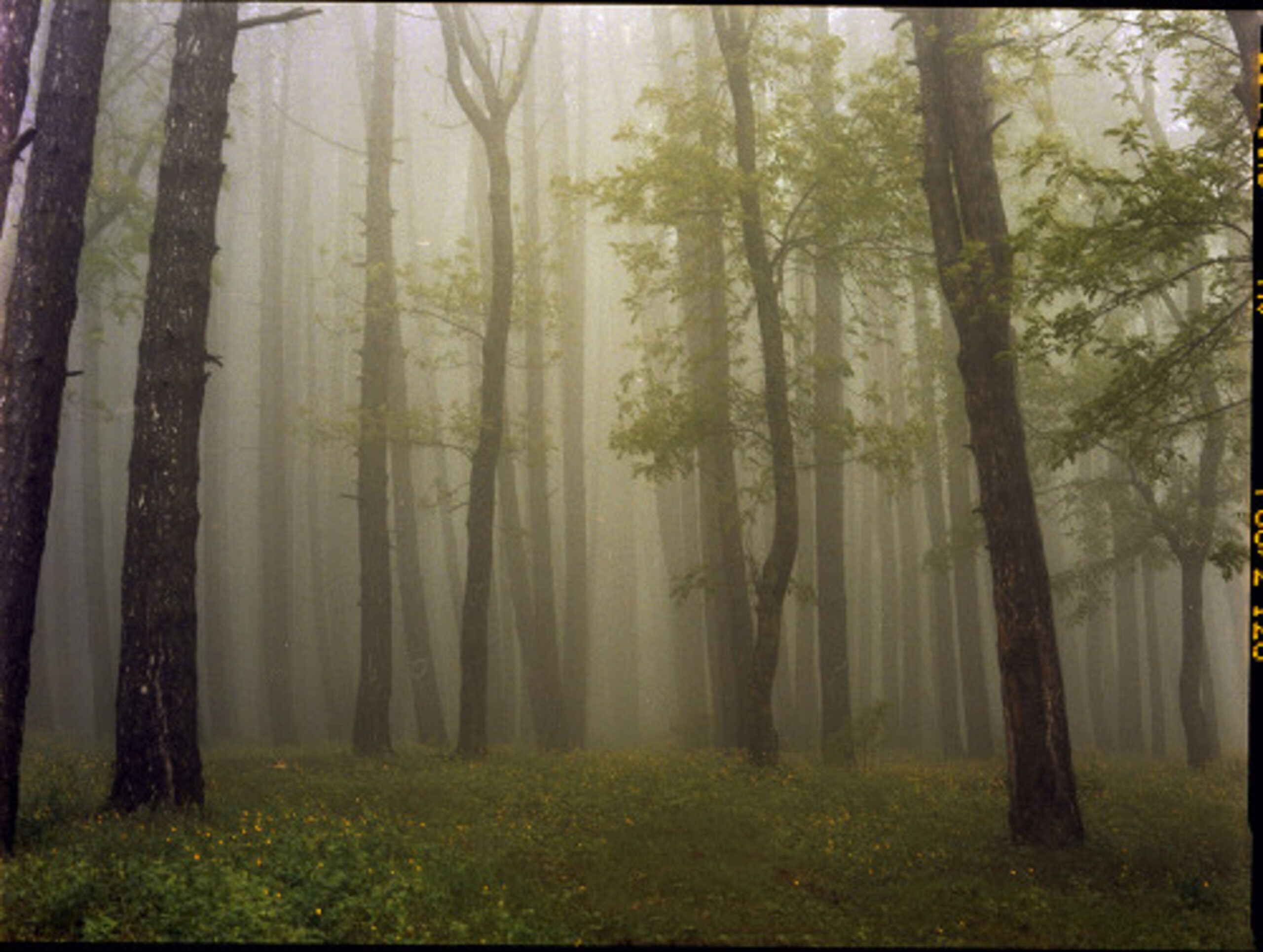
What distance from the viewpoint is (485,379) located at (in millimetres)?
17422

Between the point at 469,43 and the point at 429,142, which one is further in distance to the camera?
the point at 429,142

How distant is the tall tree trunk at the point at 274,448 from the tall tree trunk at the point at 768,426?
13769 millimetres

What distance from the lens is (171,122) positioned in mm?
11508

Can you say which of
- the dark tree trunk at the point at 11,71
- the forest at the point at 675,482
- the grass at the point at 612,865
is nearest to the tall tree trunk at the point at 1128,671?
the forest at the point at 675,482

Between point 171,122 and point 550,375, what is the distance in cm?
2525

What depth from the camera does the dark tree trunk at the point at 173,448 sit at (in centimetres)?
1044

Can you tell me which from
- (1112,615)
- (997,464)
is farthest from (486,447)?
(1112,615)

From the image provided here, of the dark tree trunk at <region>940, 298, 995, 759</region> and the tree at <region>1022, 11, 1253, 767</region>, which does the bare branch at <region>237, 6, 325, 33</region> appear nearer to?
the tree at <region>1022, 11, 1253, 767</region>

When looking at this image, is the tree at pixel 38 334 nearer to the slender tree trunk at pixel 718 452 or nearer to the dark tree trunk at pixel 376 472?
the dark tree trunk at pixel 376 472

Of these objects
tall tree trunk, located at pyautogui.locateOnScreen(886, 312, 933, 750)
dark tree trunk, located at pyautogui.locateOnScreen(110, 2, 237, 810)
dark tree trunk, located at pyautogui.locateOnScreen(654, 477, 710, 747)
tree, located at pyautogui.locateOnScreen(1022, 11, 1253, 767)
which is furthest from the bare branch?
tall tree trunk, located at pyautogui.locateOnScreen(886, 312, 933, 750)

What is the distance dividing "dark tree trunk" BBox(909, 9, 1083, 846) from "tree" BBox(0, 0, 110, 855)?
8.68m

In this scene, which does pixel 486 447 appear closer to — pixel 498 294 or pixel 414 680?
pixel 498 294

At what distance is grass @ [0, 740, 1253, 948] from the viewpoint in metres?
7.94

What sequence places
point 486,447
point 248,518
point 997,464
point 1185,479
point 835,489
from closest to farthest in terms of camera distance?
point 997,464 → point 486,447 → point 835,489 → point 1185,479 → point 248,518
